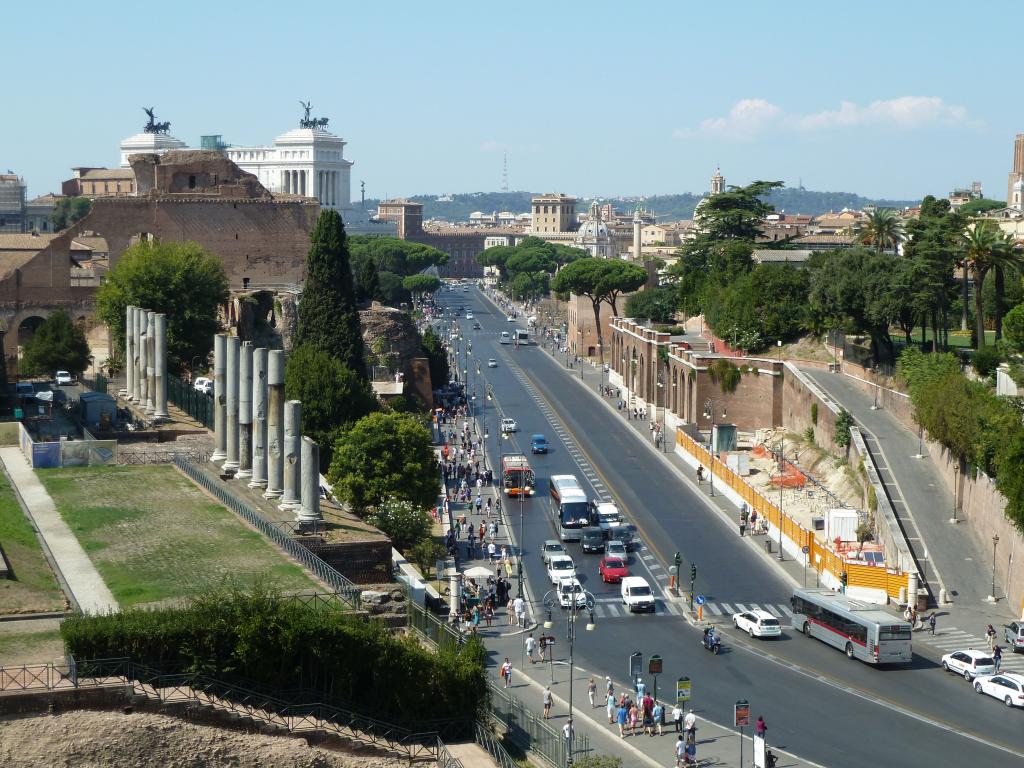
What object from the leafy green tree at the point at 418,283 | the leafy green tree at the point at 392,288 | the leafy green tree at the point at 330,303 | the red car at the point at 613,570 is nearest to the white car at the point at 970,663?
the red car at the point at 613,570

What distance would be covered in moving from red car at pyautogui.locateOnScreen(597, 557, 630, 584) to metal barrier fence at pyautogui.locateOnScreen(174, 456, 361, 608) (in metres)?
13.4

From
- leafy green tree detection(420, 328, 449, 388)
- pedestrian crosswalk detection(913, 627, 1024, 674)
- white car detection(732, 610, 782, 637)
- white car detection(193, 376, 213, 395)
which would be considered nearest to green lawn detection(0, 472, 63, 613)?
white car detection(732, 610, 782, 637)

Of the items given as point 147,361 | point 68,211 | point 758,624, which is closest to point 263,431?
Answer: point 758,624

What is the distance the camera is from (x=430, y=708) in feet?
95.8

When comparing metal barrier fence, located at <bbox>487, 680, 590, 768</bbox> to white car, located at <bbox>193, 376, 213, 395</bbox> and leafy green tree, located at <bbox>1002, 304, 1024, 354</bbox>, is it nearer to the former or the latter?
leafy green tree, located at <bbox>1002, 304, 1024, 354</bbox>

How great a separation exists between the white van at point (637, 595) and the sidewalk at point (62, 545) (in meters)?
16.5

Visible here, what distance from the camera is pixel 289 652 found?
1083 inches

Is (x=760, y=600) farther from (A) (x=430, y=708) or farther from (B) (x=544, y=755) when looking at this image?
(A) (x=430, y=708)

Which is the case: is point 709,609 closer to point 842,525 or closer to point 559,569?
point 559,569

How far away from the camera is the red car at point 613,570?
50.8 metres

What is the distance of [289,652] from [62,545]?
30.5 feet

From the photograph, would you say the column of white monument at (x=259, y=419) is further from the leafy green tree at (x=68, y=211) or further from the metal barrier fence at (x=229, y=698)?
the leafy green tree at (x=68, y=211)

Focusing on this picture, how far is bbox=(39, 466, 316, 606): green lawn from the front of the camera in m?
32.1

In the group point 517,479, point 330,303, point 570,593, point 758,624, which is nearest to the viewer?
point 758,624
